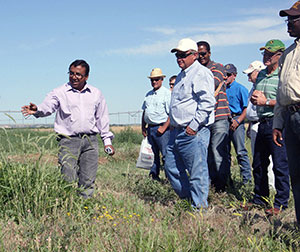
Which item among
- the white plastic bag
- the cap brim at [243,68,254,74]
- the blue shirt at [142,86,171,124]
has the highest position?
the cap brim at [243,68,254,74]

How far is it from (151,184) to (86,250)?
3.34m

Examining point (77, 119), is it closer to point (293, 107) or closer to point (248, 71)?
point (293, 107)

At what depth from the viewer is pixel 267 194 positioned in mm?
5598

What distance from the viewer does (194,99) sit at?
5.12 metres

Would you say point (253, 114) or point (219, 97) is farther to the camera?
point (253, 114)

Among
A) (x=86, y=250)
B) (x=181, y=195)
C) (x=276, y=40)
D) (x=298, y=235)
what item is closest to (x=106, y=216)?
(x=86, y=250)

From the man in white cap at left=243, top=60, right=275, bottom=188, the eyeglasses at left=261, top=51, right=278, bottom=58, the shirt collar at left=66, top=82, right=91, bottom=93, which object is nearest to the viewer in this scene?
the eyeglasses at left=261, top=51, right=278, bottom=58

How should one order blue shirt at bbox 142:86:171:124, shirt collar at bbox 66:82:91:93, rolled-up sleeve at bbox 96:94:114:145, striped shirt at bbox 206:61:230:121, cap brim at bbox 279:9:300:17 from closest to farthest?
cap brim at bbox 279:9:300:17 < shirt collar at bbox 66:82:91:93 < rolled-up sleeve at bbox 96:94:114:145 < striped shirt at bbox 206:61:230:121 < blue shirt at bbox 142:86:171:124

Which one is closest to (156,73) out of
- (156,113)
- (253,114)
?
(156,113)

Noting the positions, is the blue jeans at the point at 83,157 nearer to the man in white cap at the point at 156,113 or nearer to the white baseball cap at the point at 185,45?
the white baseball cap at the point at 185,45

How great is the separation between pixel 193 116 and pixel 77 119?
1.39m

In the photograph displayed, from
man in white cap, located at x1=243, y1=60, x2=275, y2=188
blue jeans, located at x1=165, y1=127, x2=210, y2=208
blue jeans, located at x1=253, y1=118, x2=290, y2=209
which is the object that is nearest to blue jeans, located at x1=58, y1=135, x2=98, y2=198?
blue jeans, located at x1=165, y1=127, x2=210, y2=208

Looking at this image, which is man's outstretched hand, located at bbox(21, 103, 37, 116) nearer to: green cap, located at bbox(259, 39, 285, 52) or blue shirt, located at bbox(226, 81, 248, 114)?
green cap, located at bbox(259, 39, 285, 52)

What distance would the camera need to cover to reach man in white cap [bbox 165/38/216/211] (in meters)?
5.02
